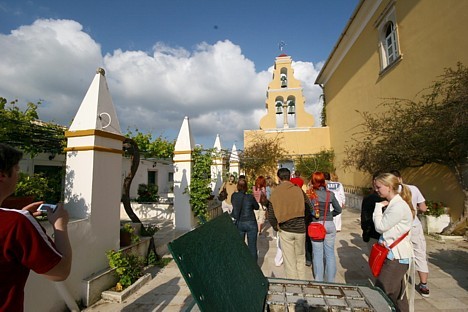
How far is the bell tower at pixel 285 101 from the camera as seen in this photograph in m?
17.0

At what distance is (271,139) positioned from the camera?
1666 cm

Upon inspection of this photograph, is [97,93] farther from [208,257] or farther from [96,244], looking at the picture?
[208,257]

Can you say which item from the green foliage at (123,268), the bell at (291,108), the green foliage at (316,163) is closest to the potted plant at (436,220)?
the green foliage at (123,268)

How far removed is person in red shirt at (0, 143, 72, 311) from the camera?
1.06m

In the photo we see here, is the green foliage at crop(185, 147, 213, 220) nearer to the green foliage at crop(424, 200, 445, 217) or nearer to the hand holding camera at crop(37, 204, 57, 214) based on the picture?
the hand holding camera at crop(37, 204, 57, 214)

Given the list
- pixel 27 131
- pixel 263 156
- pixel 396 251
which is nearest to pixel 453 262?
pixel 396 251

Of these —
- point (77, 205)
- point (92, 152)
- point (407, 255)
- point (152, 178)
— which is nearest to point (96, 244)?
point (77, 205)

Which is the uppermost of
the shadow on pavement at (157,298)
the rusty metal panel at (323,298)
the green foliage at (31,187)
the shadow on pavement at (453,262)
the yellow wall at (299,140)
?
the yellow wall at (299,140)

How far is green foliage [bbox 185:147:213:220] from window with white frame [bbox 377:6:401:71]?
8.49 m

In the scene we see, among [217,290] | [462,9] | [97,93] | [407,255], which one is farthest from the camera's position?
[462,9]

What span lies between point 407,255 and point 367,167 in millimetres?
6710

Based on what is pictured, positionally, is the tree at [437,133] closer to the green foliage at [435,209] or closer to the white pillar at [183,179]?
the green foliage at [435,209]

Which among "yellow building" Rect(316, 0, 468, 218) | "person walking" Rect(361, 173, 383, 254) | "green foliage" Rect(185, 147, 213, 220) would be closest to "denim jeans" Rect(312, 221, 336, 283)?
"person walking" Rect(361, 173, 383, 254)

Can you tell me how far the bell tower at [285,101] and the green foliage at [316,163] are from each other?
2379 mm
